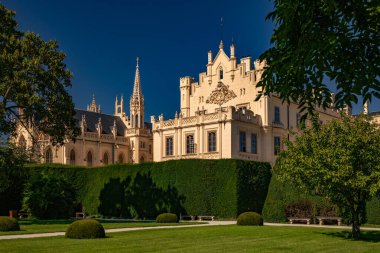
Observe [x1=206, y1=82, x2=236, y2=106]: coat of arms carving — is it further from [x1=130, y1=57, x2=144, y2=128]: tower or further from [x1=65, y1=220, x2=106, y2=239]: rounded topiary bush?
[x1=65, y1=220, x2=106, y2=239]: rounded topiary bush

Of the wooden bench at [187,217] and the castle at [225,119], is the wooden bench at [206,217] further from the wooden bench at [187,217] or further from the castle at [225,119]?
the castle at [225,119]

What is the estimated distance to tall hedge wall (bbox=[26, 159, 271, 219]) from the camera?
3925cm

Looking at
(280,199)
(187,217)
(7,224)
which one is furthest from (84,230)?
(280,199)

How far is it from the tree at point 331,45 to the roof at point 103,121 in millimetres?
70763

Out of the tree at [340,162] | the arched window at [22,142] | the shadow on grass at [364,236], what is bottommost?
the shadow on grass at [364,236]

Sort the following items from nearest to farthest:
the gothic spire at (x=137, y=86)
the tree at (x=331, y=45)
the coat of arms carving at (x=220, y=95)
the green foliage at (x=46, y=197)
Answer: the tree at (x=331, y=45), the green foliage at (x=46, y=197), the coat of arms carving at (x=220, y=95), the gothic spire at (x=137, y=86)

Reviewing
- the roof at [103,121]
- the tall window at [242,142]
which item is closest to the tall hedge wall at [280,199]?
the tall window at [242,142]

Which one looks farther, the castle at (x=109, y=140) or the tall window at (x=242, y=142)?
the castle at (x=109, y=140)

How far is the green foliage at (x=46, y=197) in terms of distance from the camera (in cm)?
4019

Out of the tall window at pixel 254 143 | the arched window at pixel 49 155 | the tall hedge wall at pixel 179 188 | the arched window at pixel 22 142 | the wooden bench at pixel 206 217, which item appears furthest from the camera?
the arched window at pixel 49 155

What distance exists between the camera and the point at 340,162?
22250 mm

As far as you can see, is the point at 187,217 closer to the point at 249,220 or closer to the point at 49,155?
the point at 249,220

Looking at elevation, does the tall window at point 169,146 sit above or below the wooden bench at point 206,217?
above

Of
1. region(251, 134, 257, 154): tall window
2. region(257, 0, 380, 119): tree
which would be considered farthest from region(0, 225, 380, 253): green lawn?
→ region(251, 134, 257, 154): tall window
